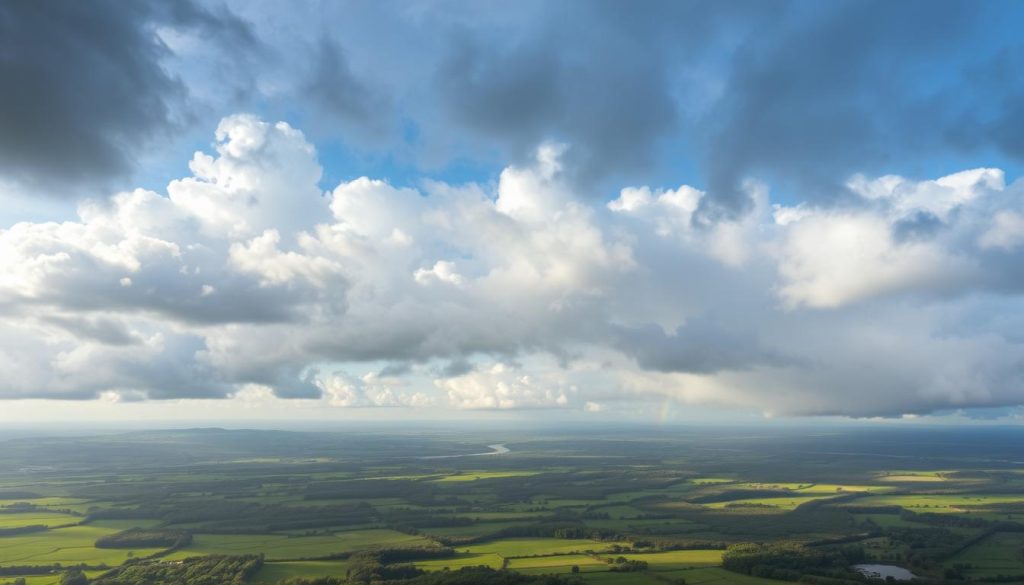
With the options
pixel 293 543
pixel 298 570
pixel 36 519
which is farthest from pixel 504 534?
pixel 36 519

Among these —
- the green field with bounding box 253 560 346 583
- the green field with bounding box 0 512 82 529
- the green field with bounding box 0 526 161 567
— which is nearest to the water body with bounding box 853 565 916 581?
the green field with bounding box 253 560 346 583

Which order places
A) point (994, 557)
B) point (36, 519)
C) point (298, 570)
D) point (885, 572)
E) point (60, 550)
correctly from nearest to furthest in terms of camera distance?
1. point (298, 570)
2. point (885, 572)
3. point (60, 550)
4. point (994, 557)
5. point (36, 519)

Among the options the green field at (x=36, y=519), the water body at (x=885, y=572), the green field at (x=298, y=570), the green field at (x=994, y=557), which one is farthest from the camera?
the green field at (x=36, y=519)

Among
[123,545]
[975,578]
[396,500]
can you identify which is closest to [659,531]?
[975,578]

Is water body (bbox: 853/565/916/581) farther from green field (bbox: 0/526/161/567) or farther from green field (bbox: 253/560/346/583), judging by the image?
green field (bbox: 0/526/161/567)

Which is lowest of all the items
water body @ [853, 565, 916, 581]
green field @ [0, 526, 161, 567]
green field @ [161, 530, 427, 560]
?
water body @ [853, 565, 916, 581]

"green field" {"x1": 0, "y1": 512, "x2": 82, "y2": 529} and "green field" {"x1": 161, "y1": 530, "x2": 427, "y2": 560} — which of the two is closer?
"green field" {"x1": 161, "y1": 530, "x2": 427, "y2": 560}

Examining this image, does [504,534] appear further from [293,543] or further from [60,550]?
[60,550]

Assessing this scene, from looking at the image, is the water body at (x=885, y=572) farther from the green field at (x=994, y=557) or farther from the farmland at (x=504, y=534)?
the green field at (x=994, y=557)

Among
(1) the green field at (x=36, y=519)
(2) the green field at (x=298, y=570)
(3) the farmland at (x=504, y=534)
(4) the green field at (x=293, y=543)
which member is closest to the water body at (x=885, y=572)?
(3) the farmland at (x=504, y=534)
